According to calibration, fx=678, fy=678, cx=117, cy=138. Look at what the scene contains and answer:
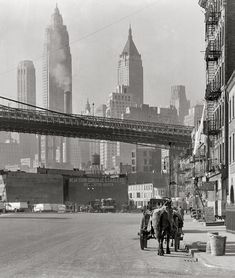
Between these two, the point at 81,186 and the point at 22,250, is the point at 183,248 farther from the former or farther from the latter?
the point at 81,186

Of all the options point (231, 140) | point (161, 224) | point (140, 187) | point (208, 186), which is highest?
point (231, 140)

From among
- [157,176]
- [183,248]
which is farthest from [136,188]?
[183,248]

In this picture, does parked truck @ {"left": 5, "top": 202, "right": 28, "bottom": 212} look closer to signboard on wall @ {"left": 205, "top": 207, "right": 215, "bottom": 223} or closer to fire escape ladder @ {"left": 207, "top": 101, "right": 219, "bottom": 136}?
fire escape ladder @ {"left": 207, "top": 101, "right": 219, "bottom": 136}

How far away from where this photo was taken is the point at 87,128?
105 m

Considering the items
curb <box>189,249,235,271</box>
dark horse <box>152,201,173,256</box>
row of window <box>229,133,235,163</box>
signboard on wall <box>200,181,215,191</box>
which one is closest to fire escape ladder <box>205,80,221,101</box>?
signboard on wall <box>200,181,215,191</box>

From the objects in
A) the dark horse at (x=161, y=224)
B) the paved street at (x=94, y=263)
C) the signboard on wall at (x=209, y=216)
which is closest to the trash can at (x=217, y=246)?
the paved street at (x=94, y=263)

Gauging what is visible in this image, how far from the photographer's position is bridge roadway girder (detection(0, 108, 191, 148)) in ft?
333

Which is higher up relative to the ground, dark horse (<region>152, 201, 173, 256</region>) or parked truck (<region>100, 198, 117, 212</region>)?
dark horse (<region>152, 201, 173, 256</region>)

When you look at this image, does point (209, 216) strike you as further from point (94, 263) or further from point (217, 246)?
point (94, 263)

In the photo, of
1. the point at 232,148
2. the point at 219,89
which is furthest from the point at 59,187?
the point at 232,148

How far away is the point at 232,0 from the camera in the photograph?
57219 mm

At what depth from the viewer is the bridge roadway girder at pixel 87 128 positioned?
10138cm

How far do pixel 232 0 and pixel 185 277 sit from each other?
45848 mm

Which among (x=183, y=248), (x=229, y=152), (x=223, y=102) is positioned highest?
(x=223, y=102)
